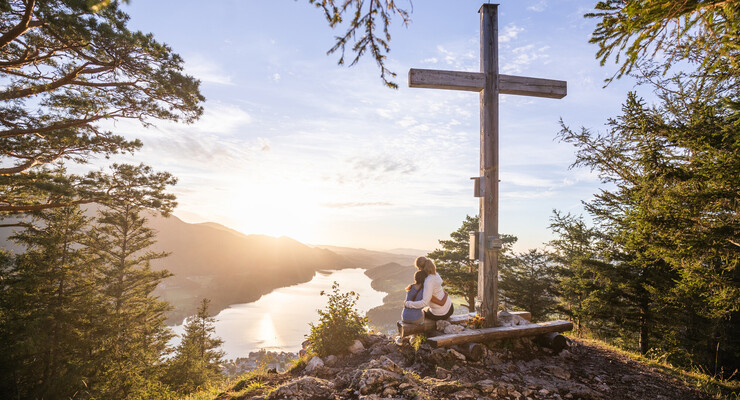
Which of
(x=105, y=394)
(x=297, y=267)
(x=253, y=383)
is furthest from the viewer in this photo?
(x=297, y=267)

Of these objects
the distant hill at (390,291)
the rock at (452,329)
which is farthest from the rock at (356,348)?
the distant hill at (390,291)

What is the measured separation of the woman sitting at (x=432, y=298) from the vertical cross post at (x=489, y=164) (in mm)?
885

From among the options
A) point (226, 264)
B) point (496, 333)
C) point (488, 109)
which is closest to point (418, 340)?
point (496, 333)

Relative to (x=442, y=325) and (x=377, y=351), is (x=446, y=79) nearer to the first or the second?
(x=442, y=325)

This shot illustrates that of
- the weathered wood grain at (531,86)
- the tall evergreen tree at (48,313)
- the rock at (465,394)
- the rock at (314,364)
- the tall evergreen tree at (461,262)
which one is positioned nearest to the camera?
the rock at (465,394)

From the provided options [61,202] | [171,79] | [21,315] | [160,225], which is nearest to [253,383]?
[171,79]

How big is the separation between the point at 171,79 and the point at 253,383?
929 cm

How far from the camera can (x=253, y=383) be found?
4516mm

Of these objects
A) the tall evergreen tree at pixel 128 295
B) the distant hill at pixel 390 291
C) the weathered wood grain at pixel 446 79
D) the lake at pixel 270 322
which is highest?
the weathered wood grain at pixel 446 79

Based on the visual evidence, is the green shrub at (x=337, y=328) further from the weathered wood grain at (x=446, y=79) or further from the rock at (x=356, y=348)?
the weathered wood grain at (x=446, y=79)

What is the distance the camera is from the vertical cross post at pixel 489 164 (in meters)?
5.67

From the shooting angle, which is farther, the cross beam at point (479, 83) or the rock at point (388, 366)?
the cross beam at point (479, 83)

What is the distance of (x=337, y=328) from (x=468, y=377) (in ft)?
8.69

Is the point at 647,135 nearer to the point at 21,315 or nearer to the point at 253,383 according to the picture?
the point at 253,383
